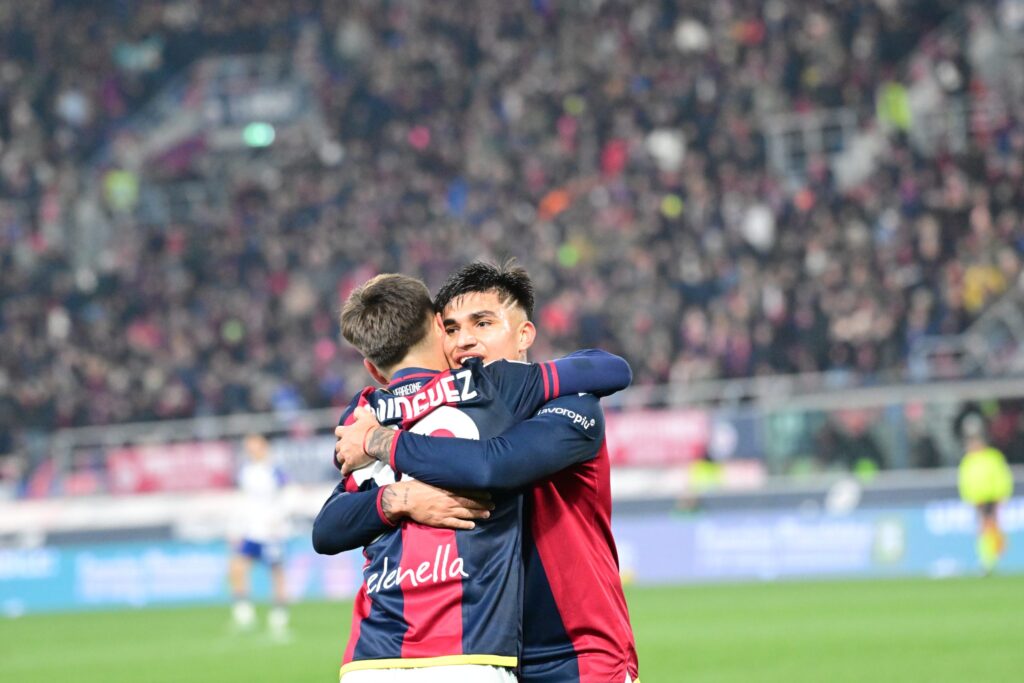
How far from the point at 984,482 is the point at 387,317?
15.8m

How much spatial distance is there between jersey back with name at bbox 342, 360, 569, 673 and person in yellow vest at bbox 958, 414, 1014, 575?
1544 cm

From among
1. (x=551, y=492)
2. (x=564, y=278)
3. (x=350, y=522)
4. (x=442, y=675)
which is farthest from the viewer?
(x=564, y=278)

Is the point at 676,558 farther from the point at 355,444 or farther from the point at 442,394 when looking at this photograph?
the point at 442,394

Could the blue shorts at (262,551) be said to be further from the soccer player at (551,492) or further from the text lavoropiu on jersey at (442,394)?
the text lavoropiu on jersey at (442,394)

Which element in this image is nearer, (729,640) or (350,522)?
(350,522)

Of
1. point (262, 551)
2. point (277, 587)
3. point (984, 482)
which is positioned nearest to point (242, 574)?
point (262, 551)

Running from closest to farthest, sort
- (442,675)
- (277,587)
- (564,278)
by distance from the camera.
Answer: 1. (442,675)
2. (277,587)
3. (564,278)

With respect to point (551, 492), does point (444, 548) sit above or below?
below

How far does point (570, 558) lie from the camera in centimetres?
416

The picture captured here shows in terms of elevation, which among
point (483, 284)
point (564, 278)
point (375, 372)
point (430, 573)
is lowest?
point (430, 573)

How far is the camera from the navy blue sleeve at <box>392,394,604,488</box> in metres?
3.80

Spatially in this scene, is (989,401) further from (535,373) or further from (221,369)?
(535,373)

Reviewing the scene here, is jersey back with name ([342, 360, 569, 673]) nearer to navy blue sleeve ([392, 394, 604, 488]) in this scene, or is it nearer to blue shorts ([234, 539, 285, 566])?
navy blue sleeve ([392, 394, 604, 488])

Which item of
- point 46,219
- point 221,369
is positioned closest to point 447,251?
point 221,369
